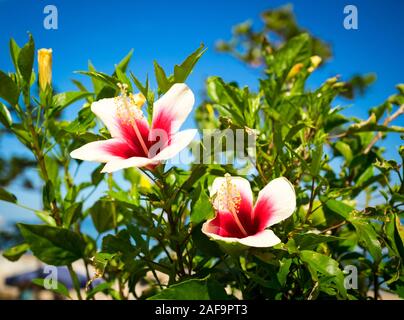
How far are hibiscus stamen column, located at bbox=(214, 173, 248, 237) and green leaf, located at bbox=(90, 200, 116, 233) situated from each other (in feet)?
2.00

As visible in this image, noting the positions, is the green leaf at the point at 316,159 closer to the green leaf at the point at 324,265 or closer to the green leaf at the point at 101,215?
the green leaf at the point at 324,265

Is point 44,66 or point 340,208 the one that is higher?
point 44,66

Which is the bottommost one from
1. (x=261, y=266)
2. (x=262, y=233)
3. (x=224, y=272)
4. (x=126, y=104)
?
(x=224, y=272)

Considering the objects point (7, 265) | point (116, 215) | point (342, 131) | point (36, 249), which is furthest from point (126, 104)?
point (7, 265)

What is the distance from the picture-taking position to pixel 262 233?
78cm

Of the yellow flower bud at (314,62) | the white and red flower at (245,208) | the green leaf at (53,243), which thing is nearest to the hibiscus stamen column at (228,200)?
the white and red flower at (245,208)

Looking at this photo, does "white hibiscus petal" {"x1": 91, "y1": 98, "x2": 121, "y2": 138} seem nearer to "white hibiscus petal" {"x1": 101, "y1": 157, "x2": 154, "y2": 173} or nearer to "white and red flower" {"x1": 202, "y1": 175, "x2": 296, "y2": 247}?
"white hibiscus petal" {"x1": 101, "y1": 157, "x2": 154, "y2": 173}

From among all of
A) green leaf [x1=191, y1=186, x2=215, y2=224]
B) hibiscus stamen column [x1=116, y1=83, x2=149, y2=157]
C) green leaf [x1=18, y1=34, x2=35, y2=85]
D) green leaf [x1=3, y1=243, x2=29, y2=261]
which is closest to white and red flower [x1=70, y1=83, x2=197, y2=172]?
hibiscus stamen column [x1=116, y1=83, x2=149, y2=157]

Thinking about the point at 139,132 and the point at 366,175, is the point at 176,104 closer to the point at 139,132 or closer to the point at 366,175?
the point at 139,132

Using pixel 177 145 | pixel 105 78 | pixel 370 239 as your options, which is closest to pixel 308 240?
pixel 370 239

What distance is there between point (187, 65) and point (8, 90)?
1.62 ft

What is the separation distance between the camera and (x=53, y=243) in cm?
110
